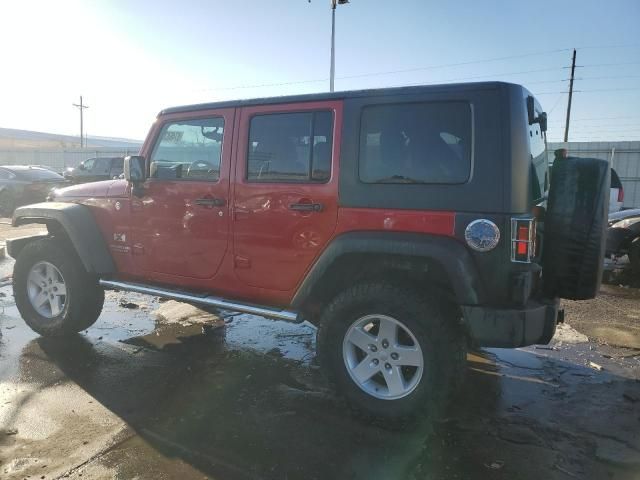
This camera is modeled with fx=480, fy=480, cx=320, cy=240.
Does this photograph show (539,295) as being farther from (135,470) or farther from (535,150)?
(135,470)

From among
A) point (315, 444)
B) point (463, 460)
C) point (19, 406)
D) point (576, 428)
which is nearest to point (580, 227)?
point (576, 428)

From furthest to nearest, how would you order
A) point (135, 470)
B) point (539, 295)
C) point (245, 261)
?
point (245, 261), point (539, 295), point (135, 470)

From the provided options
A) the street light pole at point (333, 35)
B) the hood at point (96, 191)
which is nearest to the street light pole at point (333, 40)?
the street light pole at point (333, 35)

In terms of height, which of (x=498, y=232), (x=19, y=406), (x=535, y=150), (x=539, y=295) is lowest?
(x=19, y=406)

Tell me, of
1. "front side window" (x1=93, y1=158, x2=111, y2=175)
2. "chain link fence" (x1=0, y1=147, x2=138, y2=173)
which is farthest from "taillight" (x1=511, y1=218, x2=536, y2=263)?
"chain link fence" (x1=0, y1=147, x2=138, y2=173)

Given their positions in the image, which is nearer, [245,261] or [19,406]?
[19,406]

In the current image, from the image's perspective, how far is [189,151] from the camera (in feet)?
13.5

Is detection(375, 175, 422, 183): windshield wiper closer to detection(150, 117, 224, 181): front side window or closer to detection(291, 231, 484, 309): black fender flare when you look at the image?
detection(291, 231, 484, 309): black fender flare

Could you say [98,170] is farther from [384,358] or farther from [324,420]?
[384,358]

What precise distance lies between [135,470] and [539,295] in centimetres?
268

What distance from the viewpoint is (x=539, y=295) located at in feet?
10.4

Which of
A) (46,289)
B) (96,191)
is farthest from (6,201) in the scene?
(96,191)

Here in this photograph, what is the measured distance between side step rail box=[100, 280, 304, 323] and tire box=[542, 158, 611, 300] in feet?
5.82

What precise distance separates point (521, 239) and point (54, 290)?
4.30m
